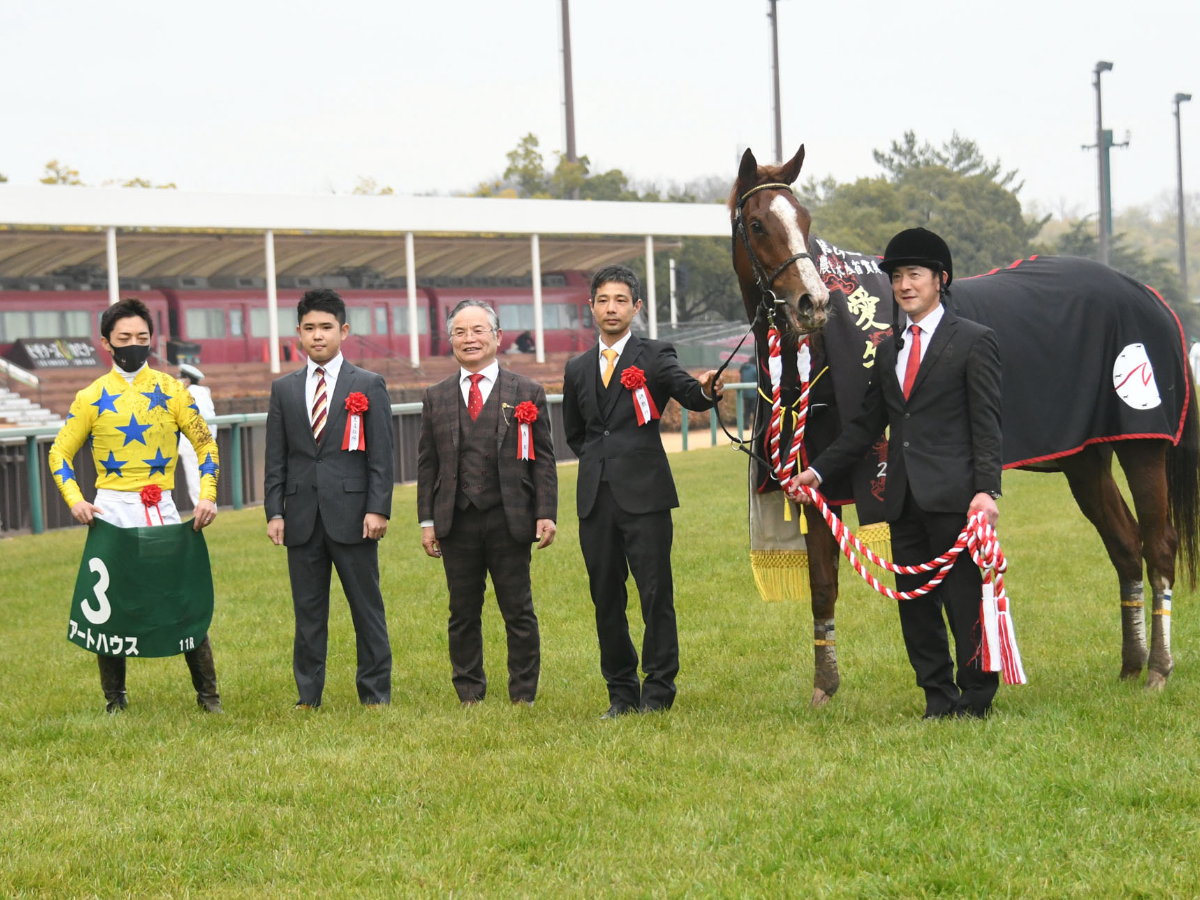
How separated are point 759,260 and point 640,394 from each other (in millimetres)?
749

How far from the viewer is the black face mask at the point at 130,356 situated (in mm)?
5586

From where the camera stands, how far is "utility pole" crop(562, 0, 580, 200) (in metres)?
44.8

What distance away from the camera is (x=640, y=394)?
5.23m

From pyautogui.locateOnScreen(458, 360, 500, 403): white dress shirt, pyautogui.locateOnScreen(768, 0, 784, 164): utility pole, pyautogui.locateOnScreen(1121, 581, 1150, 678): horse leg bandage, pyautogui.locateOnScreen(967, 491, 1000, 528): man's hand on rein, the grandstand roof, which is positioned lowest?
pyautogui.locateOnScreen(1121, 581, 1150, 678): horse leg bandage

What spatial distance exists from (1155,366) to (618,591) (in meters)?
2.66

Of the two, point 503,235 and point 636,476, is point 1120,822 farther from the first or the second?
Answer: point 503,235

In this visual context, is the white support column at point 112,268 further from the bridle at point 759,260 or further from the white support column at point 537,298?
the bridle at point 759,260

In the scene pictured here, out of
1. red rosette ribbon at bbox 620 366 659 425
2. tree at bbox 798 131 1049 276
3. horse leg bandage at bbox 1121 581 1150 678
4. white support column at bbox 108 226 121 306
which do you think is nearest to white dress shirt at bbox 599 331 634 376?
red rosette ribbon at bbox 620 366 659 425

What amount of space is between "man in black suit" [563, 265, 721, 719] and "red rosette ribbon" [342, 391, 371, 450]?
963 mm

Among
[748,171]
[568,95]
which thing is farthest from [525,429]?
[568,95]

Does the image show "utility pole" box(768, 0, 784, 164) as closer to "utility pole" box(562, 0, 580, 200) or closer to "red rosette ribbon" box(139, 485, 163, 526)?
"utility pole" box(562, 0, 580, 200)

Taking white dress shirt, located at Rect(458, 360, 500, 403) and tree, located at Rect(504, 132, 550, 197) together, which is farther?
tree, located at Rect(504, 132, 550, 197)

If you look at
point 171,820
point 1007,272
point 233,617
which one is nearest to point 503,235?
point 233,617

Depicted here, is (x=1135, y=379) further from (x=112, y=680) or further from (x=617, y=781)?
(x=112, y=680)
